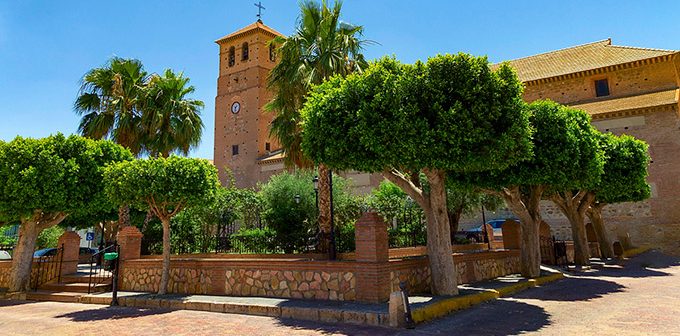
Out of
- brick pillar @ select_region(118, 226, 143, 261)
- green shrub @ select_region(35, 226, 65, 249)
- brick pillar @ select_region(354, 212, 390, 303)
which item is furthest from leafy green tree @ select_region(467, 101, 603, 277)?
green shrub @ select_region(35, 226, 65, 249)

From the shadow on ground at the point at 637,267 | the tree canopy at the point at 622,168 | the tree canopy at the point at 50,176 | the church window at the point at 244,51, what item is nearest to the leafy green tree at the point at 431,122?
the tree canopy at the point at 50,176

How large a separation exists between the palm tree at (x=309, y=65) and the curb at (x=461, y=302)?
17.4 feet

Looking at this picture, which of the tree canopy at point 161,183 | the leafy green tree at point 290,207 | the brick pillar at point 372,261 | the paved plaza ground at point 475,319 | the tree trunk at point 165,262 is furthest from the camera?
the leafy green tree at point 290,207

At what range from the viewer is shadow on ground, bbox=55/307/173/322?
30.6ft

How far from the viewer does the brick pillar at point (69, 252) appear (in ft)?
49.8

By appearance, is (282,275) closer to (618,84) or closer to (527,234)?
(527,234)

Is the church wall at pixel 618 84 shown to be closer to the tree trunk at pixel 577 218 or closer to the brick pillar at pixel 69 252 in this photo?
the tree trunk at pixel 577 218

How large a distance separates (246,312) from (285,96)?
7.78m

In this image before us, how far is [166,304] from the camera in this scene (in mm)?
10523

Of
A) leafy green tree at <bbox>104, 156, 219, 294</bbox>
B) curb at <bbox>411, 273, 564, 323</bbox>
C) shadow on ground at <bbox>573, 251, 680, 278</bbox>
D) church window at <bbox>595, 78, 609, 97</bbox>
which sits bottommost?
shadow on ground at <bbox>573, 251, 680, 278</bbox>

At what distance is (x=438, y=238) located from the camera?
388 inches

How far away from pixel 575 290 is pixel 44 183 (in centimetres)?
1653

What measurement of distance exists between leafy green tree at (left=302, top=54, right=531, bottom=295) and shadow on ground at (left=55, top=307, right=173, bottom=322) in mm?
5554

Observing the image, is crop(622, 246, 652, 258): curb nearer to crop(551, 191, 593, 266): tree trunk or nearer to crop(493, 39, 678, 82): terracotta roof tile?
crop(551, 191, 593, 266): tree trunk
